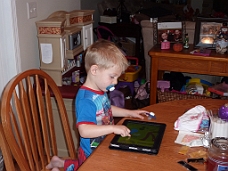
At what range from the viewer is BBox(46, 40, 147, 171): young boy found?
1.25 metres

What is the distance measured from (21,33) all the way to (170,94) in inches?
60.6

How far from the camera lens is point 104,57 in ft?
4.33

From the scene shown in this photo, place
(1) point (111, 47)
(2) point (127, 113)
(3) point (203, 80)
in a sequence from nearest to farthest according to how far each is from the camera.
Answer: (1) point (111, 47) → (2) point (127, 113) → (3) point (203, 80)

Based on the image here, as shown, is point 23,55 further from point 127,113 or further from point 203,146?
point 203,146

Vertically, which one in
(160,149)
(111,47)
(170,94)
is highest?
(111,47)

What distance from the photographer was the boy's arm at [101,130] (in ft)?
3.96

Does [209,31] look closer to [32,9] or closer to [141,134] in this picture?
[32,9]

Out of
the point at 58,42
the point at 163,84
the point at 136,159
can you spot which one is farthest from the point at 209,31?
the point at 136,159

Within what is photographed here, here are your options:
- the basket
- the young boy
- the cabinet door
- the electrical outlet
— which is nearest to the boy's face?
the young boy

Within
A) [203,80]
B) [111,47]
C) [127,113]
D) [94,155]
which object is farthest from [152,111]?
[203,80]

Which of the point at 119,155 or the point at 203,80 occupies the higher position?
the point at 119,155

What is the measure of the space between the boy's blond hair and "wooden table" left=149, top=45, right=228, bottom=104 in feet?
4.91

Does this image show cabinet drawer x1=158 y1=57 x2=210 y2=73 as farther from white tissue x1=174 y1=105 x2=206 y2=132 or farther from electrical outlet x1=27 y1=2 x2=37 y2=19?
white tissue x1=174 y1=105 x2=206 y2=132

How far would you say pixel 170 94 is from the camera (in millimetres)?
2998
